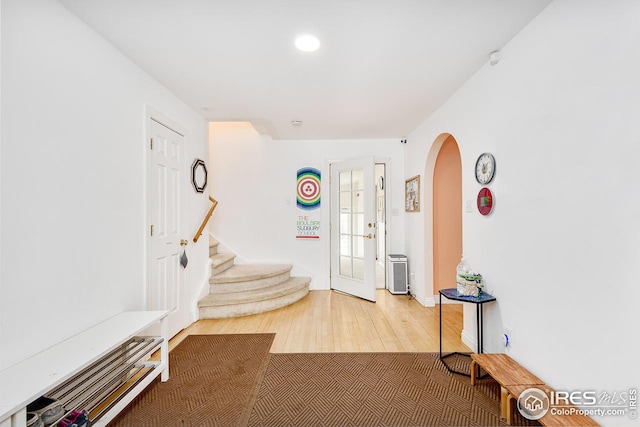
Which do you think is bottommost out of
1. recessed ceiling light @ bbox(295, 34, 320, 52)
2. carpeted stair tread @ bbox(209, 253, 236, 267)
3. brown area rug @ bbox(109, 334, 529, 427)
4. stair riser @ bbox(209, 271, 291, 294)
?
brown area rug @ bbox(109, 334, 529, 427)

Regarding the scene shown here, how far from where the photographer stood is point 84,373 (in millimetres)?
1565

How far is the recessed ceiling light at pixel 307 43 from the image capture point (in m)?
1.84

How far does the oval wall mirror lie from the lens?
3160 mm

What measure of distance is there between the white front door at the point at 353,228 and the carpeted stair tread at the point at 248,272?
2.78 ft

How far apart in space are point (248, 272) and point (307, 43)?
2.89 meters

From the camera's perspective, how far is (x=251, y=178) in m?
4.47

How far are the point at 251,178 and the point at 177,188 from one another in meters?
1.68

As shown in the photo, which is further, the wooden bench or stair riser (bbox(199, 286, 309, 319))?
stair riser (bbox(199, 286, 309, 319))

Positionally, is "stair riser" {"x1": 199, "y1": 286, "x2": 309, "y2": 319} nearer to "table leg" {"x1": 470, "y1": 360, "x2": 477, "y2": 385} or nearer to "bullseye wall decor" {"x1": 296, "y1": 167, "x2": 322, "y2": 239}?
"bullseye wall decor" {"x1": 296, "y1": 167, "x2": 322, "y2": 239}

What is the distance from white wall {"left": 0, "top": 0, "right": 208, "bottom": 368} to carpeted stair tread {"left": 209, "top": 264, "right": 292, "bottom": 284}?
1310 mm

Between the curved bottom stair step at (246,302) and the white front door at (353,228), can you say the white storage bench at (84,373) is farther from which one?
the white front door at (353,228)

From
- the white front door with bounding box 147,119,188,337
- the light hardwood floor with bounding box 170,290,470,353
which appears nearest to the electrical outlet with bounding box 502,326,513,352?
the light hardwood floor with bounding box 170,290,470,353

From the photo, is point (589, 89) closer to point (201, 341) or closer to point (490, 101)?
point (490, 101)

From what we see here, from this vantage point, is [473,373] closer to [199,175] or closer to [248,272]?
[248,272]
